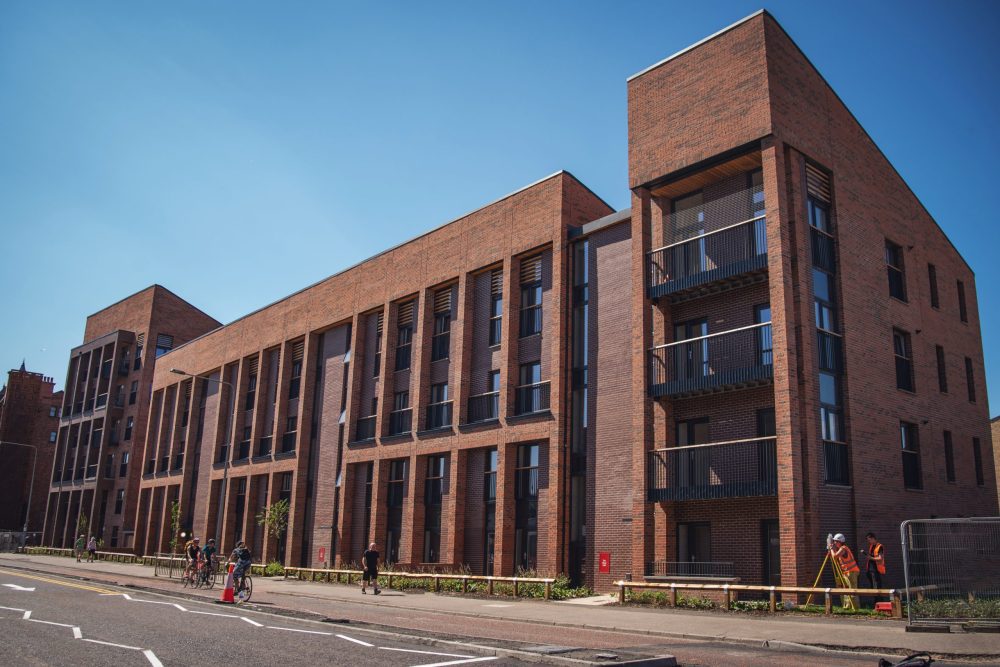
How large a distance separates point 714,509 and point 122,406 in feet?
171

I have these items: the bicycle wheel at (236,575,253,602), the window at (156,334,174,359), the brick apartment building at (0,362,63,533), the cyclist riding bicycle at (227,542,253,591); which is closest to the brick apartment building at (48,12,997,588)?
the bicycle wheel at (236,575,253,602)

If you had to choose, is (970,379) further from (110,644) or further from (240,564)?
(110,644)

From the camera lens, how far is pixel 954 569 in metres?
15.4

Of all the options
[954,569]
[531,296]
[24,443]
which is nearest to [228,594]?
[531,296]

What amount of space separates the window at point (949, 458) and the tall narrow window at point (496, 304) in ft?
55.2

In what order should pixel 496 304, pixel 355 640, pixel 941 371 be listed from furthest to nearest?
pixel 496 304
pixel 941 371
pixel 355 640

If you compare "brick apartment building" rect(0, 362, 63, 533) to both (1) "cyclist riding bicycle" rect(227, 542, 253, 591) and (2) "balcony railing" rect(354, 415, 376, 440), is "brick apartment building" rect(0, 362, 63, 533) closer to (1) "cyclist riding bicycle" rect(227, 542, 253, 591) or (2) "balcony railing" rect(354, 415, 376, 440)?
(2) "balcony railing" rect(354, 415, 376, 440)

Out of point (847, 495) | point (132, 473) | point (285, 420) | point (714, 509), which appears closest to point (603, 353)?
point (714, 509)

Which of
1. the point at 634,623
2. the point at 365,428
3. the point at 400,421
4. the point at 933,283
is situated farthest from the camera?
the point at 365,428

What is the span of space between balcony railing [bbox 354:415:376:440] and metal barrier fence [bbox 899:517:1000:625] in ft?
84.5

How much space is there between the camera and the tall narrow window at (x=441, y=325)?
3534 centimetres

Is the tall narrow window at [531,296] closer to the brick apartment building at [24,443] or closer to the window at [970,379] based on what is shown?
the window at [970,379]

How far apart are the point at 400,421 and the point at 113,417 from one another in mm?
36078

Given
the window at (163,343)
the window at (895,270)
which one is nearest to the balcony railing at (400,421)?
the window at (895,270)
